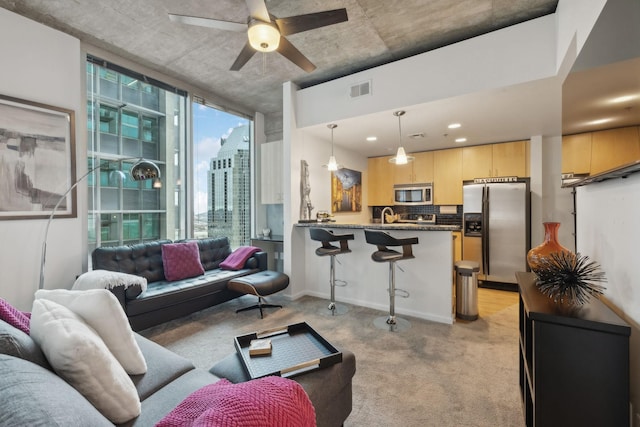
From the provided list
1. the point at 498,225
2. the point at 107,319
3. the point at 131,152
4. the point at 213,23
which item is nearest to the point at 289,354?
the point at 107,319

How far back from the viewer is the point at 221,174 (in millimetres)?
4742

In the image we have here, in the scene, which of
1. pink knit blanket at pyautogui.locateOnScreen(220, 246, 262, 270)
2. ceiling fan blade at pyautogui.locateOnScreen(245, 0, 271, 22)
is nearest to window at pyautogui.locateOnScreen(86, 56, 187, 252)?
pink knit blanket at pyautogui.locateOnScreen(220, 246, 262, 270)

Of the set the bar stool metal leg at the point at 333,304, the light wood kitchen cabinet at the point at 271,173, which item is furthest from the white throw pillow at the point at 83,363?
the light wood kitchen cabinet at the point at 271,173

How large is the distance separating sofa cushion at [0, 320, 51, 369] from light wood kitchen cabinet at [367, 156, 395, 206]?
18.3 feet

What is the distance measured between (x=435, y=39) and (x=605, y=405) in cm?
328

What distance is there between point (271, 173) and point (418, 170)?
284cm

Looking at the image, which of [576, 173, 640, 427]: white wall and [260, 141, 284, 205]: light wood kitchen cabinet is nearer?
[576, 173, 640, 427]: white wall

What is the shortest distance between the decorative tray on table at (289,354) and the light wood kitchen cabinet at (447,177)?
4304 millimetres

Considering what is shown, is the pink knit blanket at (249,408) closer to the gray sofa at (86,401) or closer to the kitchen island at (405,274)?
the gray sofa at (86,401)

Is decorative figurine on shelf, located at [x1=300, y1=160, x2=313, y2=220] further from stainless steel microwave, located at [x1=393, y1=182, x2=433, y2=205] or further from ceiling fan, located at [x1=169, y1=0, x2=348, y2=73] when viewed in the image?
stainless steel microwave, located at [x1=393, y1=182, x2=433, y2=205]

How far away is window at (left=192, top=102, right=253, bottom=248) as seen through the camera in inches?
Result: 171

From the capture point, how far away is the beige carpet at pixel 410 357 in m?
1.79

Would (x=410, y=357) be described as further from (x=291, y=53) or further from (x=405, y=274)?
(x=291, y=53)

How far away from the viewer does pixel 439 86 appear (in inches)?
120
